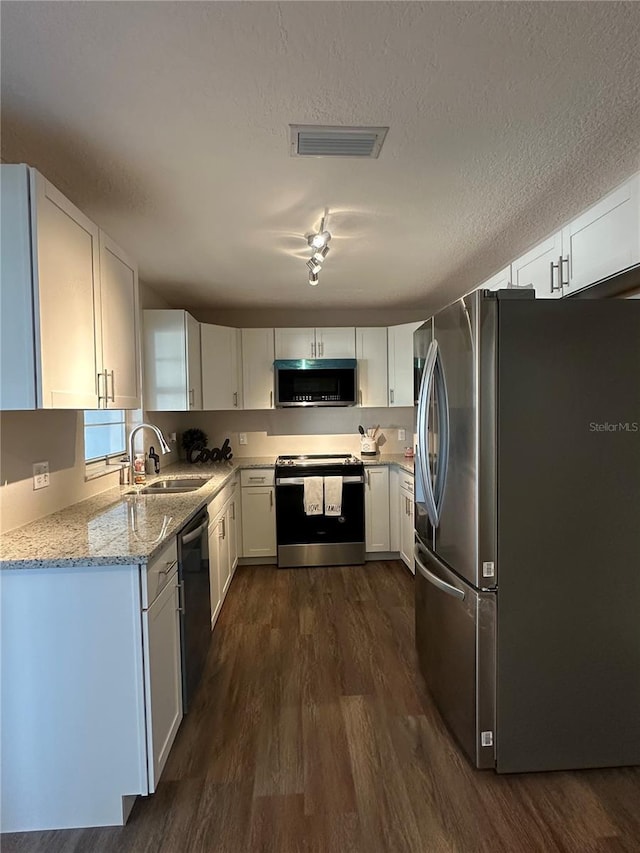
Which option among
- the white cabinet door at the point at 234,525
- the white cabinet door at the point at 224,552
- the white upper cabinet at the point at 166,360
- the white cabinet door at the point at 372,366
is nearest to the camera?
the white cabinet door at the point at 224,552

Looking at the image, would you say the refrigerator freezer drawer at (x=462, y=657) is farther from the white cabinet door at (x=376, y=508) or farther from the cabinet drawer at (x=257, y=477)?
the cabinet drawer at (x=257, y=477)

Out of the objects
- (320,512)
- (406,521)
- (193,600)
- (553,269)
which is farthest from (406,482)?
(193,600)

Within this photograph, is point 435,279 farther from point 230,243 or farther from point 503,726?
point 503,726

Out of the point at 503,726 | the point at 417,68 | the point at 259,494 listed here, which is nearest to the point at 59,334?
the point at 417,68

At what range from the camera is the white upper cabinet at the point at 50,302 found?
1.42 meters

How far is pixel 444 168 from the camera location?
5.80 ft

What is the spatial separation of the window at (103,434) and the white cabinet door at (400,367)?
2.36m

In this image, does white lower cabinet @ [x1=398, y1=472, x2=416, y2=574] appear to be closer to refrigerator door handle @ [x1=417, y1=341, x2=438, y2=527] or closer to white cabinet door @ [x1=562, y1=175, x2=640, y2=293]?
refrigerator door handle @ [x1=417, y1=341, x2=438, y2=527]

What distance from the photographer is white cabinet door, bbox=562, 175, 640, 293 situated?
1.77 m

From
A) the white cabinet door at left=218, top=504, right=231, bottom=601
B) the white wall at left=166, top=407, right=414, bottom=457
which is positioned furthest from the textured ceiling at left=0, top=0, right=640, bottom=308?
the white wall at left=166, top=407, right=414, bottom=457

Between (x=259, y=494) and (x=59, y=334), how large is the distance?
2516 millimetres

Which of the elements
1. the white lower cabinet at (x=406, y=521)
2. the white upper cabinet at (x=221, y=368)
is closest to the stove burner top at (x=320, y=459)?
the white lower cabinet at (x=406, y=521)

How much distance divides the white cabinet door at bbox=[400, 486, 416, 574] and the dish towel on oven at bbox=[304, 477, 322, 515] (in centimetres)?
71

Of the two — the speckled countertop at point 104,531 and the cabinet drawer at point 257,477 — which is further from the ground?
the speckled countertop at point 104,531
